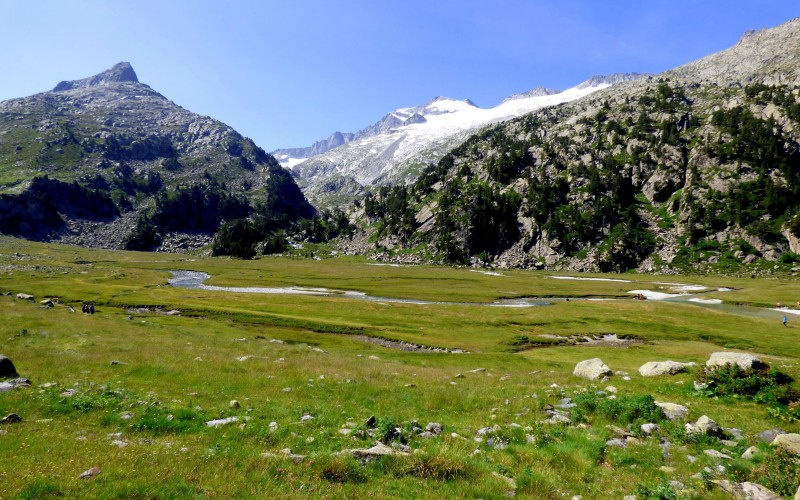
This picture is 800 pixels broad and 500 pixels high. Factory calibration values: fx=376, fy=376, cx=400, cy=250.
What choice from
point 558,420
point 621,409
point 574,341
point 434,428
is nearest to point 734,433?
point 621,409

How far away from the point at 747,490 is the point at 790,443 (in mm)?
3758

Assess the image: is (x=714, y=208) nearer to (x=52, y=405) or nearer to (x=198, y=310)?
(x=198, y=310)

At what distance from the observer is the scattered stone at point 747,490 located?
9758mm

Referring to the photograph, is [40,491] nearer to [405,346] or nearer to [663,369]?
[663,369]

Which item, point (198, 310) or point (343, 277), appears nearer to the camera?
point (198, 310)

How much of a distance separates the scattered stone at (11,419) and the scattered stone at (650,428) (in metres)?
23.9

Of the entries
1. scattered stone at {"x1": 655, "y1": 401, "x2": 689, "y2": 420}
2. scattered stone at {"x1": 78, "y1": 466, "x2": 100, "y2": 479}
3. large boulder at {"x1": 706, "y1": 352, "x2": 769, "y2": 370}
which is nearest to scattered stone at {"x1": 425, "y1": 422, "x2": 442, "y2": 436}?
scattered stone at {"x1": 655, "y1": 401, "x2": 689, "y2": 420}

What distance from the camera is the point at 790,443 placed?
1209 cm

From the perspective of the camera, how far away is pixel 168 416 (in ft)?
50.8

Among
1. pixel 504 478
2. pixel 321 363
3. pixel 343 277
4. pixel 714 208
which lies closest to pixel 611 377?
pixel 504 478

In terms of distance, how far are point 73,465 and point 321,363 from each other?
23.1 meters

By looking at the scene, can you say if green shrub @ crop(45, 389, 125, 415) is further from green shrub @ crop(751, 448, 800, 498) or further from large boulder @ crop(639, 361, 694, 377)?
large boulder @ crop(639, 361, 694, 377)

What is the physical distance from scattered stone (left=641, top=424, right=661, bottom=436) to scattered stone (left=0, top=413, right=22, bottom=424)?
940 inches

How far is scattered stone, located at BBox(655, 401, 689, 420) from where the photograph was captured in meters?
16.4
